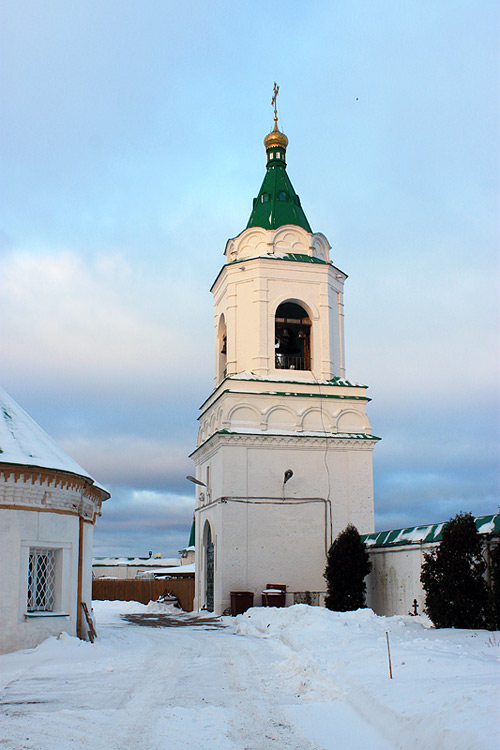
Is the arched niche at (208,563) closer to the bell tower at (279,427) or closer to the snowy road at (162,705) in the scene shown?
the bell tower at (279,427)

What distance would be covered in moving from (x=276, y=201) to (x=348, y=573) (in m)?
14.4

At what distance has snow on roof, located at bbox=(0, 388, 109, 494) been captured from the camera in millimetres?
13500

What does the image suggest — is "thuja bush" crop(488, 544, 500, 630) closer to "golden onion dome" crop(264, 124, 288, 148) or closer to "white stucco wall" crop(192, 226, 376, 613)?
"white stucco wall" crop(192, 226, 376, 613)

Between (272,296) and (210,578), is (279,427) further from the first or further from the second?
(210,578)

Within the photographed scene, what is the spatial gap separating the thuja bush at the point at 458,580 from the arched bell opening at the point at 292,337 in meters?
11.9

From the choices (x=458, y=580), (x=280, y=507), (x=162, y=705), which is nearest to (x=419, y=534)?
(x=458, y=580)

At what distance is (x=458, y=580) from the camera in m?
13.9

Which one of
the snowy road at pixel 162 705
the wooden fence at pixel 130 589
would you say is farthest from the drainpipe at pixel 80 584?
the wooden fence at pixel 130 589

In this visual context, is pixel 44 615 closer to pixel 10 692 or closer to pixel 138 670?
pixel 138 670

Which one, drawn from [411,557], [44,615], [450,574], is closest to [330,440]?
[411,557]

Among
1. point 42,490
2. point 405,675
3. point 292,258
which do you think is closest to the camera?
point 405,675

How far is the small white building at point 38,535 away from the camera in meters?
13.0

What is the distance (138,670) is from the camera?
37.8 ft

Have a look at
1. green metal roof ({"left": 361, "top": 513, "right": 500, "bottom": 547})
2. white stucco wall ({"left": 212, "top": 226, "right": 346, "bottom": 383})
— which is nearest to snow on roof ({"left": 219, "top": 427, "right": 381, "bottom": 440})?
white stucco wall ({"left": 212, "top": 226, "right": 346, "bottom": 383})
